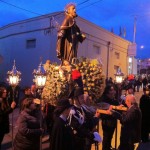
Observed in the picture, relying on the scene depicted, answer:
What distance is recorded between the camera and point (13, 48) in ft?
85.6

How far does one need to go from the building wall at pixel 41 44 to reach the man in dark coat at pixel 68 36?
45.2ft

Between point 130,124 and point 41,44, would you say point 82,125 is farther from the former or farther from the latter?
point 41,44

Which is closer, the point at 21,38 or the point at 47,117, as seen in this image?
the point at 47,117

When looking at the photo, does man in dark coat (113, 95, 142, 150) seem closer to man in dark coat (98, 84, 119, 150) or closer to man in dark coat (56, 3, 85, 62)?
man in dark coat (98, 84, 119, 150)

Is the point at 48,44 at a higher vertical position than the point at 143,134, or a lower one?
higher

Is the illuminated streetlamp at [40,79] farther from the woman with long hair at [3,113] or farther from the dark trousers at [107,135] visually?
the dark trousers at [107,135]

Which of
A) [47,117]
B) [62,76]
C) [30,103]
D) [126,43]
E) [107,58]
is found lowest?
[47,117]

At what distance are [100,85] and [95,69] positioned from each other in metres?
0.47

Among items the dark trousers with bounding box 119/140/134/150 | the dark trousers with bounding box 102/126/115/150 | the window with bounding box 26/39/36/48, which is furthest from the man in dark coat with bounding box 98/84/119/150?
the window with bounding box 26/39/36/48

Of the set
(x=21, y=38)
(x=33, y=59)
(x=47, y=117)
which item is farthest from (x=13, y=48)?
(x=47, y=117)

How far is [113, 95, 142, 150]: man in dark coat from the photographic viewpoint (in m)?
6.68

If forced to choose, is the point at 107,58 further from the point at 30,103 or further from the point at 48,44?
the point at 30,103

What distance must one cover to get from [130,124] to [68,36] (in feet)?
8.56

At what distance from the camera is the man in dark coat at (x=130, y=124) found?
668 centimetres
